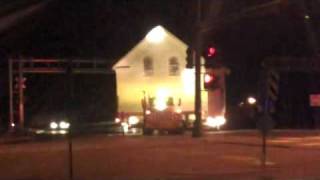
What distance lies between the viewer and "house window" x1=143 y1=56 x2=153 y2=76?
233ft

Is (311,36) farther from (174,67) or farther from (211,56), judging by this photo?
(211,56)

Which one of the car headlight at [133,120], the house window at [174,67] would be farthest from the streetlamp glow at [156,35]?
the car headlight at [133,120]

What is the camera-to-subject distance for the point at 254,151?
98.5ft

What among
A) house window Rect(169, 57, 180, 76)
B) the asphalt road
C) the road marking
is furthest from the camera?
house window Rect(169, 57, 180, 76)

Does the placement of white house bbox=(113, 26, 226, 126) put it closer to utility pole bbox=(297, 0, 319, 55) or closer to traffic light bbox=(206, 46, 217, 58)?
utility pole bbox=(297, 0, 319, 55)

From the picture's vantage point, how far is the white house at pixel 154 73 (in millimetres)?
69000

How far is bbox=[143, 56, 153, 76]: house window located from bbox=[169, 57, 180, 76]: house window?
5.40 ft

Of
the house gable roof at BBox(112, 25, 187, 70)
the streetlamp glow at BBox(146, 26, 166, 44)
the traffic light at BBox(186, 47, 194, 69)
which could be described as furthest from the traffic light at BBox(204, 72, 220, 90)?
the streetlamp glow at BBox(146, 26, 166, 44)

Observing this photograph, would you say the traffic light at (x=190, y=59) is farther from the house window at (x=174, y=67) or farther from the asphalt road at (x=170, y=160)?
the house window at (x=174, y=67)

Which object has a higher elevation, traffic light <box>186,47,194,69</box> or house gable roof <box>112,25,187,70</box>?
house gable roof <box>112,25,187,70</box>

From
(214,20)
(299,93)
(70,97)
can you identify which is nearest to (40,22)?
(299,93)

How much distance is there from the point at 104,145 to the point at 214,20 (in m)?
9.35

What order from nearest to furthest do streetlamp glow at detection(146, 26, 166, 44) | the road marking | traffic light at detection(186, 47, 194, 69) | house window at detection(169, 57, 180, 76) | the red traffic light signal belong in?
the road marking
the red traffic light signal
traffic light at detection(186, 47, 194, 69)
house window at detection(169, 57, 180, 76)
streetlamp glow at detection(146, 26, 166, 44)

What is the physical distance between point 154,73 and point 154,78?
570 millimetres
